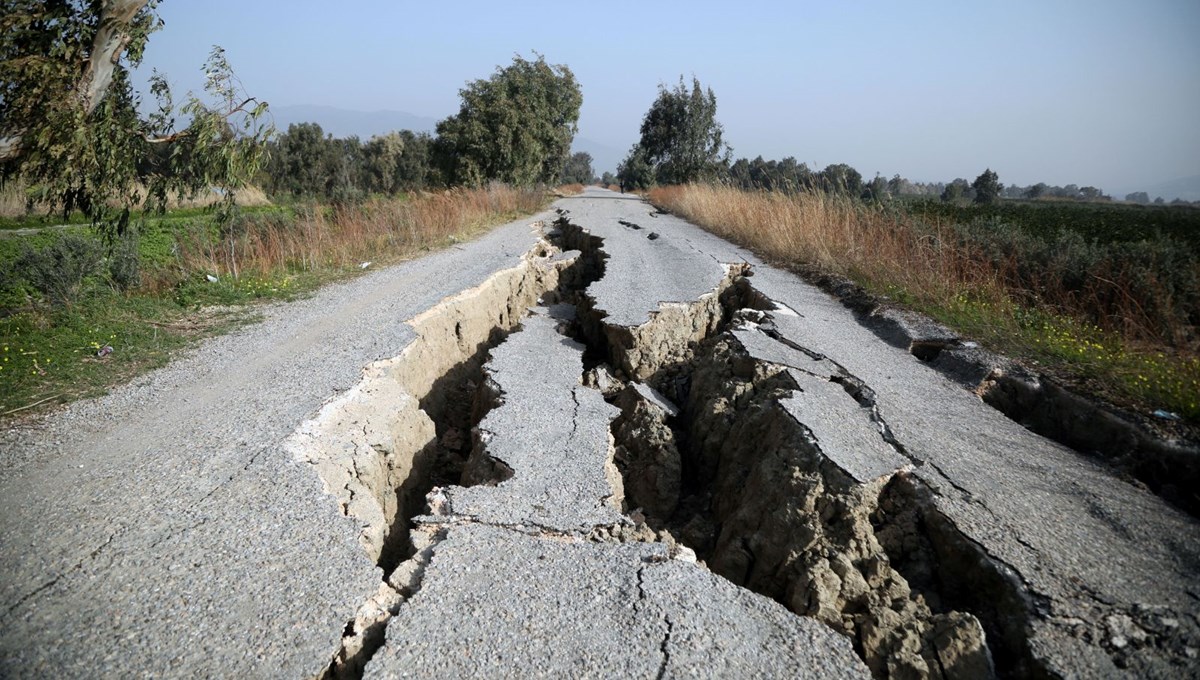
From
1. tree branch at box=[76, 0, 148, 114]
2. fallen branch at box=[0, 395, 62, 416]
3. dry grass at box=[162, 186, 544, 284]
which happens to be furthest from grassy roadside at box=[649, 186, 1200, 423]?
tree branch at box=[76, 0, 148, 114]

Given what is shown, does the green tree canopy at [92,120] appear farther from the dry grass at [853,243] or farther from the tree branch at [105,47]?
the dry grass at [853,243]

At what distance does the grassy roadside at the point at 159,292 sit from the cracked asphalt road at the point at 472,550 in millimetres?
558

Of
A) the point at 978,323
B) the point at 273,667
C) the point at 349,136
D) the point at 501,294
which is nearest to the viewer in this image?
the point at 273,667

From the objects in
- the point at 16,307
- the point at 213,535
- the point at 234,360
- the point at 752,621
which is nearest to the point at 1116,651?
the point at 752,621

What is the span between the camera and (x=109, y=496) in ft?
9.15

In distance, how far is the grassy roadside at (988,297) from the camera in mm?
4039

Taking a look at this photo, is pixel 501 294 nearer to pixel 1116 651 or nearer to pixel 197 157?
pixel 197 157

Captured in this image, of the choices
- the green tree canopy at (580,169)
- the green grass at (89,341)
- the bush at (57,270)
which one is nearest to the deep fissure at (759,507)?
the green grass at (89,341)

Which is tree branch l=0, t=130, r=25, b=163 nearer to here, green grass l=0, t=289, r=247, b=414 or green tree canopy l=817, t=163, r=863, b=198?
green grass l=0, t=289, r=247, b=414

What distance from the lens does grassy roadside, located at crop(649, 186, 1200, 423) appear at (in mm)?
4039

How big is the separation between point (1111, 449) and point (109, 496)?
5444mm

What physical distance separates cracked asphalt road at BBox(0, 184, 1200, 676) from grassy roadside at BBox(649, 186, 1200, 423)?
92 centimetres

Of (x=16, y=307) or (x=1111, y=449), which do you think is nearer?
(x=1111, y=449)

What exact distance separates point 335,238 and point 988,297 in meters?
9.81
